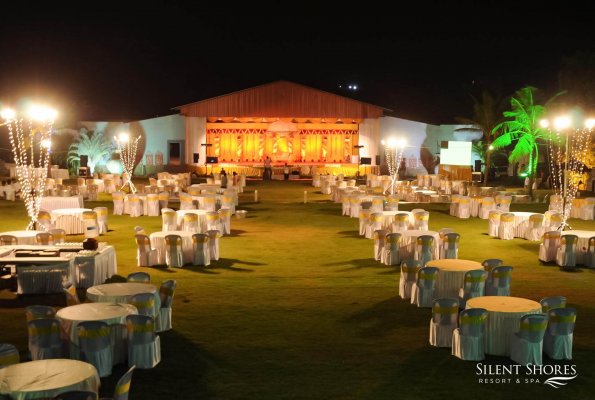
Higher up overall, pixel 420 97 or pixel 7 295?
pixel 420 97

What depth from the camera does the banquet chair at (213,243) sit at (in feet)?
47.0

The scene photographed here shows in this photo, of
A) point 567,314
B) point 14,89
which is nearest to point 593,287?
point 567,314

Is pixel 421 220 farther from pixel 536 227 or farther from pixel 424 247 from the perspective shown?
pixel 424 247

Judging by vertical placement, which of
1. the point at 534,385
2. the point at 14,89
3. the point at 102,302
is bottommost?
the point at 534,385

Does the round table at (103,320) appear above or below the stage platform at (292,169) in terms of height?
below

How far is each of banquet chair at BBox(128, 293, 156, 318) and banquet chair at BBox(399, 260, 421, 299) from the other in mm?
4345

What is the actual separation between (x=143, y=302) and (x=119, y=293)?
2.28 feet

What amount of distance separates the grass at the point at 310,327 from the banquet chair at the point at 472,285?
61 cm

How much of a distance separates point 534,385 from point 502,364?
65 cm

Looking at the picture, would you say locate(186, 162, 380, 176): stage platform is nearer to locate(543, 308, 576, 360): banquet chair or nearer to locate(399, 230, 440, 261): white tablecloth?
locate(399, 230, 440, 261): white tablecloth

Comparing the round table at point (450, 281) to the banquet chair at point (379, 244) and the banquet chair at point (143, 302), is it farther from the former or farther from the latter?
the banquet chair at point (143, 302)

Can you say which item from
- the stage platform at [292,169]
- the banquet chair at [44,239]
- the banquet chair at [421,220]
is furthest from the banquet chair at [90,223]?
the stage platform at [292,169]

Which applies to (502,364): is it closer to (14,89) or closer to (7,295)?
(7,295)

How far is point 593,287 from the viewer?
12117 mm
